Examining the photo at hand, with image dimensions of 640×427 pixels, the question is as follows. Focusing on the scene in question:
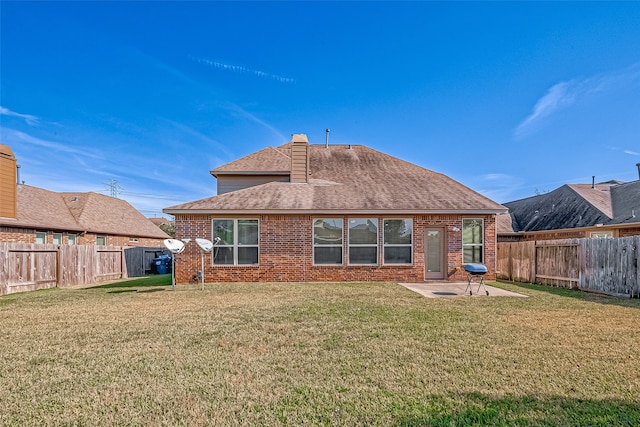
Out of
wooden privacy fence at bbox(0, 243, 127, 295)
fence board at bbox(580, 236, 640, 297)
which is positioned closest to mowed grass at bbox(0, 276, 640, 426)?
fence board at bbox(580, 236, 640, 297)

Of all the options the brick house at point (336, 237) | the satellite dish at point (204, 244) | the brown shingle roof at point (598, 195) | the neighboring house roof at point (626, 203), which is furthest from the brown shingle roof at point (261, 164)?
the brown shingle roof at point (598, 195)

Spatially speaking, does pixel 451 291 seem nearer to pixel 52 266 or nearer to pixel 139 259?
pixel 52 266

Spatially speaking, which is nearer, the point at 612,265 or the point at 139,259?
the point at 612,265

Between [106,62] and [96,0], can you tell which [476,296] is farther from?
[106,62]

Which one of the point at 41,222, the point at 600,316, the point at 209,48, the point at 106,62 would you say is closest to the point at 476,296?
the point at 600,316

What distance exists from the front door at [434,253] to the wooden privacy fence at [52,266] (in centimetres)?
1424

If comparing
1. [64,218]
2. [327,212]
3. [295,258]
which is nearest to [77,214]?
[64,218]

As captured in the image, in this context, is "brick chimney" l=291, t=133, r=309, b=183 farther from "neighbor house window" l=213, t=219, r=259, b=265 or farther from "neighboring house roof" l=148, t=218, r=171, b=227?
"neighboring house roof" l=148, t=218, r=171, b=227

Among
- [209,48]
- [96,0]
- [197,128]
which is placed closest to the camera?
[96,0]

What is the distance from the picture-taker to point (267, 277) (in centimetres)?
1232

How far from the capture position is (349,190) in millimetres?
14109

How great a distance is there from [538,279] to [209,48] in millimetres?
17196

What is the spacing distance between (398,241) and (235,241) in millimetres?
6362

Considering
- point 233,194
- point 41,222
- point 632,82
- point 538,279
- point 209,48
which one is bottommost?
point 538,279
